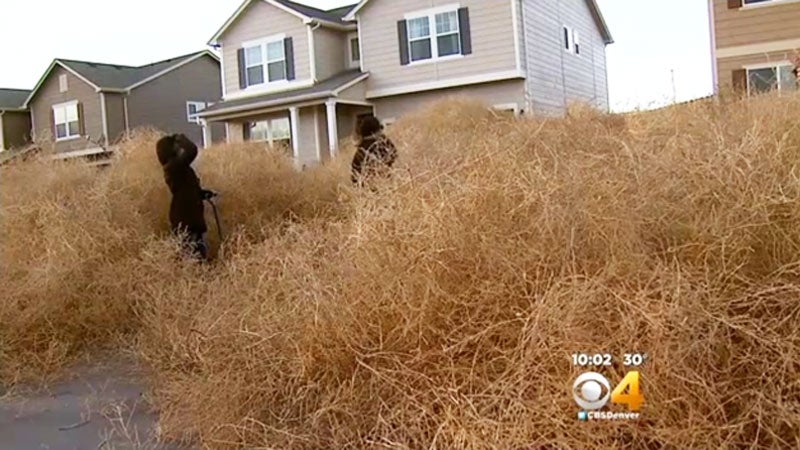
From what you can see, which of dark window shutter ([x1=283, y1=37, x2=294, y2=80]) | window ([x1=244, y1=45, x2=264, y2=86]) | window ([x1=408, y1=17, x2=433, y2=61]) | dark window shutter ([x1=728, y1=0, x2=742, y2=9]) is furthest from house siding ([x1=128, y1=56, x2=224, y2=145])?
dark window shutter ([x1=728, y1=0, x2=742, y2=9])

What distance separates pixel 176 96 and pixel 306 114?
11884 mm

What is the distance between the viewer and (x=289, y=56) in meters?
20.4

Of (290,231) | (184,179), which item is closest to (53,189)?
(184,179)

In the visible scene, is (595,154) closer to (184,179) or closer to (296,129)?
(184,179)

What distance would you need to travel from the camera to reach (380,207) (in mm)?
3801

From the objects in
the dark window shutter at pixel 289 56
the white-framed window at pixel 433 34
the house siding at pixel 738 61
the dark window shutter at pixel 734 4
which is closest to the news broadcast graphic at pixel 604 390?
the house siding at pixel 738 61

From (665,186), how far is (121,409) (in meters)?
3.41

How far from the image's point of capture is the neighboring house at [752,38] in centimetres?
1389

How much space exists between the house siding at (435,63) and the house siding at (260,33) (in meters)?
1.97

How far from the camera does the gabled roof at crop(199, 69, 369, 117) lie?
18.5m

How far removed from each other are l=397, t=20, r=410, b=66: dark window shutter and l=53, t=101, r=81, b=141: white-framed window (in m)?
15.5

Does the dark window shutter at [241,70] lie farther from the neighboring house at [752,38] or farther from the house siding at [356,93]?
the neighboring house at [752,38]

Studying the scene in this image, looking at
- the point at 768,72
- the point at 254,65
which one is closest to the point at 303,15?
the point at 254,65

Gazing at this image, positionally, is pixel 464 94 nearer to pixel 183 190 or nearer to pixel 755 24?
pixel 755 24
